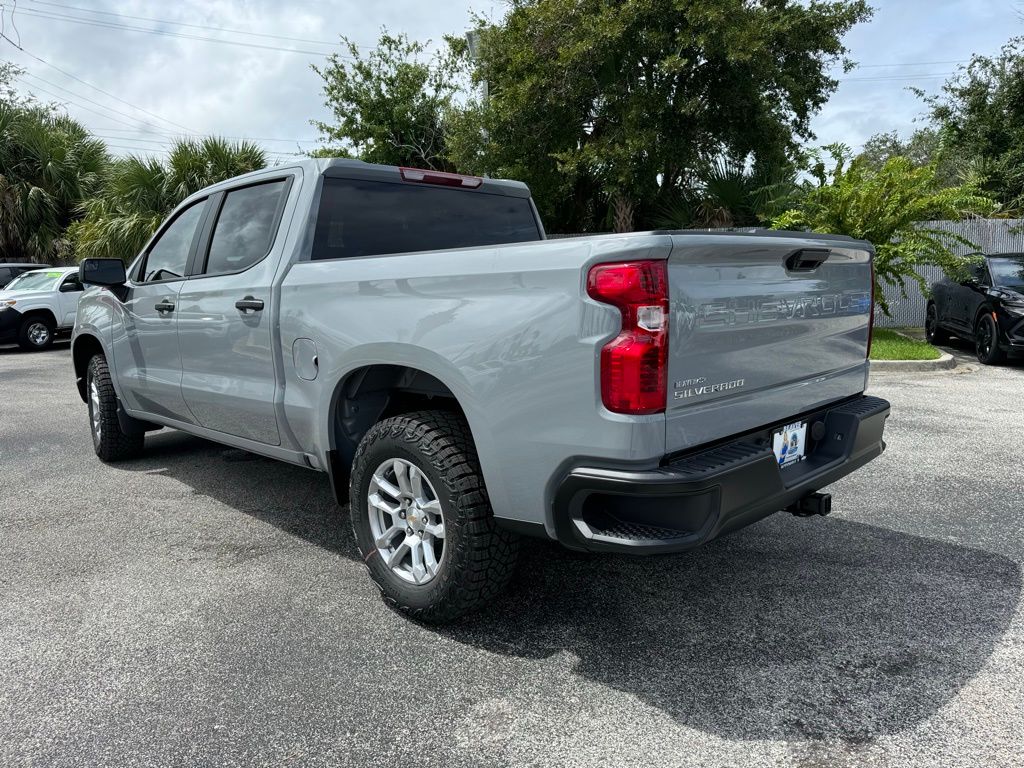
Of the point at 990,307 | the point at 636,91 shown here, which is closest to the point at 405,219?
the point at 990,307

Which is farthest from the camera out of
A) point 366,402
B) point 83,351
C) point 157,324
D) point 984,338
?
point 984,338

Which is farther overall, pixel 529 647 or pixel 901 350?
pixel 901 350

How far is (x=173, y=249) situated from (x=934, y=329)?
11.9 m

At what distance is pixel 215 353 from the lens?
4.25 m

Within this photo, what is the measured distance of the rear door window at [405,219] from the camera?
396 centimetres

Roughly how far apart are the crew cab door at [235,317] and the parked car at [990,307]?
32.2 feet

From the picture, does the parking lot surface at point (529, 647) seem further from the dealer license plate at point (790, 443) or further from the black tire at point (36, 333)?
the black tire at point (36, 333)

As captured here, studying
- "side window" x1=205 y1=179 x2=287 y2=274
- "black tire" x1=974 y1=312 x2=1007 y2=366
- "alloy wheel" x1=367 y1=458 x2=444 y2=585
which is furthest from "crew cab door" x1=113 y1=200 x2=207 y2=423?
"black tire" x1=974 y1=312 x2=1007 y2=366

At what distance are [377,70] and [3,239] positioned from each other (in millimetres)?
11383

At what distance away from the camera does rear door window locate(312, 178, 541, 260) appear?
3957mm

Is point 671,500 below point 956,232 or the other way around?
below

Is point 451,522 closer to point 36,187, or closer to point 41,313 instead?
point 41,313

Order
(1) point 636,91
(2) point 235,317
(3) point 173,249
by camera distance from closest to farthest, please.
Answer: (2) point 235,317, (3) point 173,249, (1) point 636,91

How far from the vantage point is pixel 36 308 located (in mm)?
15477
